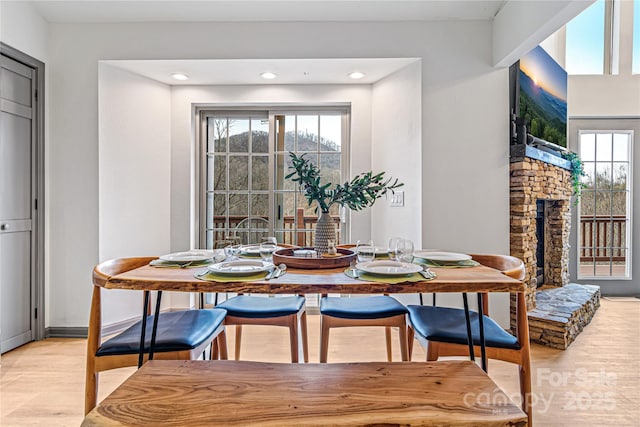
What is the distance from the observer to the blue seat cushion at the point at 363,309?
74.5 inches

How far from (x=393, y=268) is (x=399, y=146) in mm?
1847

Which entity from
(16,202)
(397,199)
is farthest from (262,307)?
(16,202)

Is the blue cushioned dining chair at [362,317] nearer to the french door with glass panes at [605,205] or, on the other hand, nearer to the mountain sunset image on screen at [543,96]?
the mountain sunset image on screen at [543,96]

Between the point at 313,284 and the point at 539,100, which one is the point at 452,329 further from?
the point at 539,100

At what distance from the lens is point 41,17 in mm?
2779

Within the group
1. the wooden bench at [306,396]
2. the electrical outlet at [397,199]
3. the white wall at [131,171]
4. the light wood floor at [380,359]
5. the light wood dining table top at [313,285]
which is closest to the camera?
the wooden bench at [306,396]

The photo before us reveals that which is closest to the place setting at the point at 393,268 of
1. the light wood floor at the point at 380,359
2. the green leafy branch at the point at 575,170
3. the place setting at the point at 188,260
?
the place setting at the point at 188,260

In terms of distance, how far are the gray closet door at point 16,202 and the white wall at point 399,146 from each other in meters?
2.82

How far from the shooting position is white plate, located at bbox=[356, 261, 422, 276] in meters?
1.39

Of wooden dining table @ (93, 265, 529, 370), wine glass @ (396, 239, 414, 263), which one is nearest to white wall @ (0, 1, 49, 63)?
wooden dining table @ (93, 265, 529, 370)

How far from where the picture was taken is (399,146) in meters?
3.08

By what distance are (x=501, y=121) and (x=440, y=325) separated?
1.93 m

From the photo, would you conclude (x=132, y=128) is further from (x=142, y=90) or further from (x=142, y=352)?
(x=142, y=352)

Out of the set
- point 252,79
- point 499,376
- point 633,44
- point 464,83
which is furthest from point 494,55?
point 633,44
